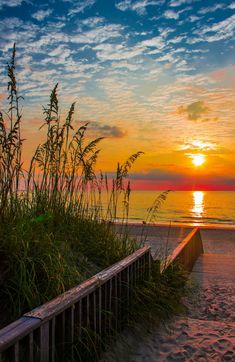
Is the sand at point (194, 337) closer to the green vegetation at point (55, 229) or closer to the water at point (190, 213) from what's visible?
the green vegetation at point (55, 229)

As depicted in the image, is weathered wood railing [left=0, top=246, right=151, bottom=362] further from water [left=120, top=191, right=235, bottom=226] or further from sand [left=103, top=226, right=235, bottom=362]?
water [left=120, top=191, right=235, bottom=226]

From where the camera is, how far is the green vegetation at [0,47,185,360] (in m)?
2.72

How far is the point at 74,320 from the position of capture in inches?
104

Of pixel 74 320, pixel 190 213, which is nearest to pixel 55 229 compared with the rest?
pixel 74 320

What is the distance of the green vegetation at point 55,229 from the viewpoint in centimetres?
272

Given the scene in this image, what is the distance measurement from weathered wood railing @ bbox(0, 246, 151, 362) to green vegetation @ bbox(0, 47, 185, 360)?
0.59 feet

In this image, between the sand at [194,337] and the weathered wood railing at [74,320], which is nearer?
the weathered wood railing at [74,320]

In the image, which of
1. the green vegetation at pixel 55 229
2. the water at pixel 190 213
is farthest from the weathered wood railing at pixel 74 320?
the water at pixel 190 213

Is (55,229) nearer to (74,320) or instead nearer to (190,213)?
(74,320)

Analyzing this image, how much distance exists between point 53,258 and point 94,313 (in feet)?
1.61

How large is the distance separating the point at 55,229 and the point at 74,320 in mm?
1352

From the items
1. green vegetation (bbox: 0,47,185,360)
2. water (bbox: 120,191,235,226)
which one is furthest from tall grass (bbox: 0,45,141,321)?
water (bbox: 120,191,235,226)

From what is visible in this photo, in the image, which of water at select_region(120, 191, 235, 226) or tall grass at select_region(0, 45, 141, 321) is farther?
water at select_region(120, 191, 235, 226)

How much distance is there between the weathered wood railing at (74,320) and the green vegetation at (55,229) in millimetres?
180
